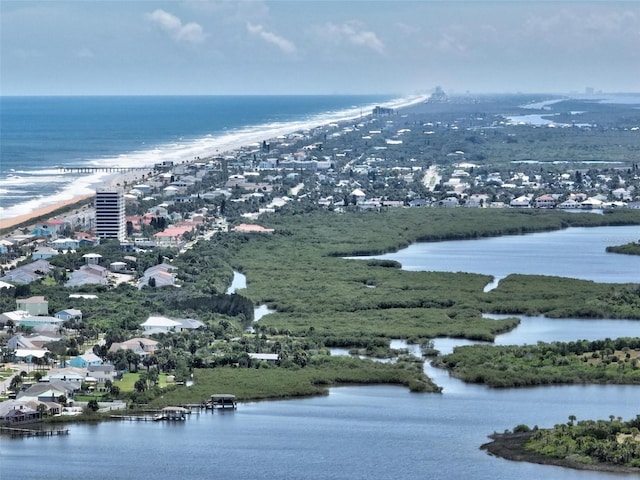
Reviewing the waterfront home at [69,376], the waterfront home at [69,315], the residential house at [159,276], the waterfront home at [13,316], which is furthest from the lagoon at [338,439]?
the residential house at [159,276]

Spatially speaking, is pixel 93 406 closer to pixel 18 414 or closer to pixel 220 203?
pixel 18 414

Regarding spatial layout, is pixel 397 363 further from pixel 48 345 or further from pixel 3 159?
pixel 3 159

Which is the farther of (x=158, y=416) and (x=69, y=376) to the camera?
(x=69, y=376)

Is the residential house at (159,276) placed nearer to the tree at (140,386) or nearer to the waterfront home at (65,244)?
the waterfront home at (65,244)

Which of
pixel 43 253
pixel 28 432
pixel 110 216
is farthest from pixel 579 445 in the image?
pixel 110 216

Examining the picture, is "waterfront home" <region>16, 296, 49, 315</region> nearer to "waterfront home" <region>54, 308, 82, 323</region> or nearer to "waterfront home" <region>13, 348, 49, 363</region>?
"waterfront home" <region>54, 308, 82, 323</region>

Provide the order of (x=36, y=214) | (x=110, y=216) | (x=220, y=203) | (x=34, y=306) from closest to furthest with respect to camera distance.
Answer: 1. (x=34, y=306)
2. (x=110, y=216)
3. (x=36, y=214)
4. (x=220, y=203)

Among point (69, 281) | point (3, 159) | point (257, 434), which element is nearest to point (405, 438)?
point (257, 434)
